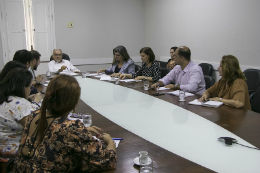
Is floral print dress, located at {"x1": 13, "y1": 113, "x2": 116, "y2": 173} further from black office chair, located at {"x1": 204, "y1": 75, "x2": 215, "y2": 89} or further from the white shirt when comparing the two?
the white shirt

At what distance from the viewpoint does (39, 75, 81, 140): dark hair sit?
49.7 inches

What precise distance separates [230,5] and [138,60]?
Result: 3537 millimetres

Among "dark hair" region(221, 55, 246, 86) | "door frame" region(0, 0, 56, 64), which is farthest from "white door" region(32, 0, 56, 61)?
"dark hair" region(221, 55, 246, 86)

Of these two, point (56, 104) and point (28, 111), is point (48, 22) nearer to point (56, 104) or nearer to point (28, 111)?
point (28, 111)

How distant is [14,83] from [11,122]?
27 cm

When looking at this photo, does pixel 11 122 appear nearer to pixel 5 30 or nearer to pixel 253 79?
pixel 253 79

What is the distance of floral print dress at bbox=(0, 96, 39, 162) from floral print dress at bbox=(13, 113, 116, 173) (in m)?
0.41

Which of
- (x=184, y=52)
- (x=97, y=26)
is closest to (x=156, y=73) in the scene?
(x=184, y=52)

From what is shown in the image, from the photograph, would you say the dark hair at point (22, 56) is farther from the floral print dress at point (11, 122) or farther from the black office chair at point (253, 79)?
the black office chair at point (253, 79)

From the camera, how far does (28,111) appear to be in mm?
1679

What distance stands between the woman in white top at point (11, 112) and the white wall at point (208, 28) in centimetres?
402

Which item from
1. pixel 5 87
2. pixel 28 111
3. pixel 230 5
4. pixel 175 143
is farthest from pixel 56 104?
pixel 230 5

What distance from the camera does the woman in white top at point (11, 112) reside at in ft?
5.43

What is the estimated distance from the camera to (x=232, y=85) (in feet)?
9.00
